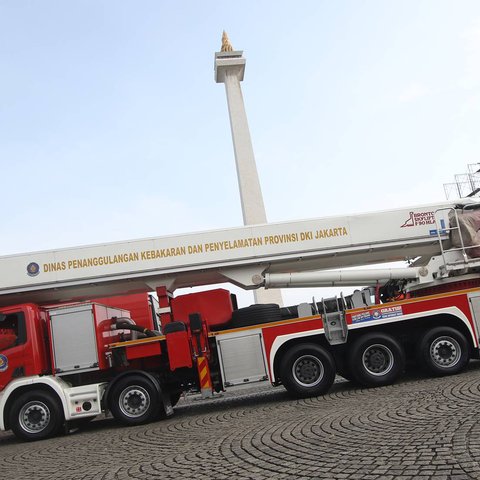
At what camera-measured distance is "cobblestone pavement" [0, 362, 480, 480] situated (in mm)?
4559

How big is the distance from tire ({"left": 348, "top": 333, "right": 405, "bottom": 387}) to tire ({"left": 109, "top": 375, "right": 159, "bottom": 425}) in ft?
12.3

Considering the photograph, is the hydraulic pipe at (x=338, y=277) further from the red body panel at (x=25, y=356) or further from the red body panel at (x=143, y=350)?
the red body panel at (x=25, y=356)

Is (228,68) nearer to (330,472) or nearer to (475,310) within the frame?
(475,310)

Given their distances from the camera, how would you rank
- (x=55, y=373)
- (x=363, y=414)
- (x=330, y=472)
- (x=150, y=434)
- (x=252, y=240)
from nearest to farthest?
(x=330, y=472) → (x=363, y=414) → (x=150, y=434) → (x=55, y=373) → (x=252, y=240)

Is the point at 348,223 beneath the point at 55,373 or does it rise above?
above

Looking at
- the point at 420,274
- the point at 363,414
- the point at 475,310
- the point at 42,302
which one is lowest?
the point at 363,414

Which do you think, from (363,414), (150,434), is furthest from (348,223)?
(150,434)

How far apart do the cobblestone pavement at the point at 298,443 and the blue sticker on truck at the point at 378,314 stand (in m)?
1.29

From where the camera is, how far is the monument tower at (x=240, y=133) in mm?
24188

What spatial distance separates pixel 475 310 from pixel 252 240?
4.51 m

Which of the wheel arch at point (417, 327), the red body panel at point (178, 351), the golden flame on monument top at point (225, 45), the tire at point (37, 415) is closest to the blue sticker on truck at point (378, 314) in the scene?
the wheel arch at point (417, 327)

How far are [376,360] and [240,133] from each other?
17297 millimetres

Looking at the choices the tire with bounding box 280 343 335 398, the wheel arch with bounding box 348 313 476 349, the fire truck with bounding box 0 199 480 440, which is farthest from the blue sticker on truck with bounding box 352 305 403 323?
the tire with bounding box 280 343 335 398

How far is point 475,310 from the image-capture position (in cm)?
1006
